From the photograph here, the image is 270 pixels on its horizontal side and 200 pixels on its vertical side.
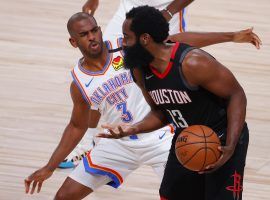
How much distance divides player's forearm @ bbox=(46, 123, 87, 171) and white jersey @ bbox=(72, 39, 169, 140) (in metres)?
0.22

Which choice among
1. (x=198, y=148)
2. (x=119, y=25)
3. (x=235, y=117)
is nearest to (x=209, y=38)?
(x=235, y=117)

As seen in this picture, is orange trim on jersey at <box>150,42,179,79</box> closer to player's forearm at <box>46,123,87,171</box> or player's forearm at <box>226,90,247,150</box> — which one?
player's forearm at <box>226,90,247,150</box>

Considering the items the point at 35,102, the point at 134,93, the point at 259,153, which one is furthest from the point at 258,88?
the point at 134,93

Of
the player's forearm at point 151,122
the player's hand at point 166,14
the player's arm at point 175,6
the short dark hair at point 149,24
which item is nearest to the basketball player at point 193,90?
the short dark hair at point 149,24

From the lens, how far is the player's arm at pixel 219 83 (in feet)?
15.5

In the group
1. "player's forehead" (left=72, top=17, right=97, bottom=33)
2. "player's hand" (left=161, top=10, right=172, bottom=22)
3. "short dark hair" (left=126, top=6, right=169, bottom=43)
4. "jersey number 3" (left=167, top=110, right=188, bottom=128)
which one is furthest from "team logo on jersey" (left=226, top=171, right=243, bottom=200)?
"player's hand" (left=161, top=10, right=172, bottom=22)

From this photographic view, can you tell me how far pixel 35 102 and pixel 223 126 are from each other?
436 centimetres

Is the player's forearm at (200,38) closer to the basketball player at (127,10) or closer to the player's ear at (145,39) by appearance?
the player's ear at (145,39)

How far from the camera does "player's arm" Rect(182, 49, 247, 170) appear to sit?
4715 mm

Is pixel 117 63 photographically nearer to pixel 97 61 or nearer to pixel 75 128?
pixel 97 61

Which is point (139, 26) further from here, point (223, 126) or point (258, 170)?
point (258, 170)

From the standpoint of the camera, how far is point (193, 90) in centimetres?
Answer: 482

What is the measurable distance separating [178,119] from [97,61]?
3.56ft

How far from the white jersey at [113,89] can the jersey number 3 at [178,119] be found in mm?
903
